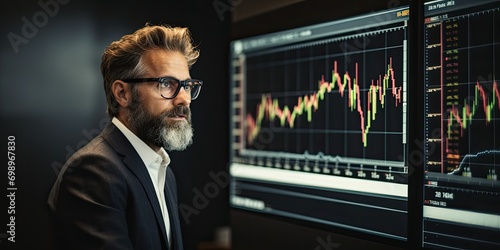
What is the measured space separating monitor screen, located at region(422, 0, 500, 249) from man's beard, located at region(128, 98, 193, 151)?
832 mm

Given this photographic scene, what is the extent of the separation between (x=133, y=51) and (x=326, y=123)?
2.48 ft

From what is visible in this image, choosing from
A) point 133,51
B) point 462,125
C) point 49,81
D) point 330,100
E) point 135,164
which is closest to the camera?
point 462,125

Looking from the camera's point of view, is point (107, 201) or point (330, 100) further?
point (330, 100)

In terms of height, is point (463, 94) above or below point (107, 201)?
above

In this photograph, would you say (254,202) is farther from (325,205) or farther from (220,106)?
(220,106)

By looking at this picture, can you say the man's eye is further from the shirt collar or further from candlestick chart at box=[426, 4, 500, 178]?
candlestick chart at box=[426, 4, 500, 178]

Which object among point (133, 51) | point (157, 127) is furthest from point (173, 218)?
point (133, 51)

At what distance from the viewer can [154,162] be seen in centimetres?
191

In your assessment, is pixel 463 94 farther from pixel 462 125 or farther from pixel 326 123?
pixel 326 123

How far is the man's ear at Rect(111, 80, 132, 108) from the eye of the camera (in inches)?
75.5

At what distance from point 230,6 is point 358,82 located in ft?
3.14

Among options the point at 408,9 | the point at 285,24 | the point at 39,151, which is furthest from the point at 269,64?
the point at 39,151

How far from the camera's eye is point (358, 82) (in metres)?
1.95

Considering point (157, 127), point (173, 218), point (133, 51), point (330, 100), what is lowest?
point (173, 218)
